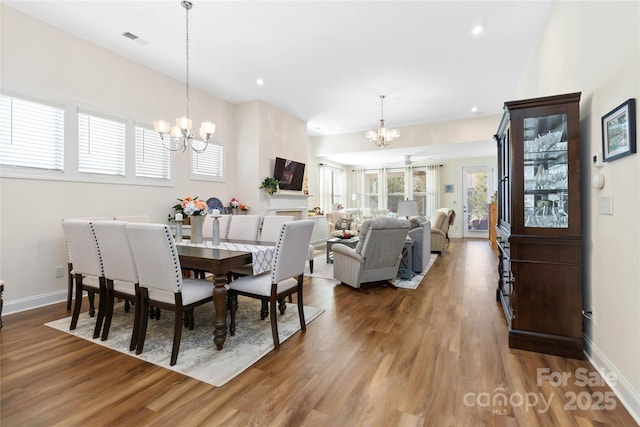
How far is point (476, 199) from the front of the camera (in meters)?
9.98

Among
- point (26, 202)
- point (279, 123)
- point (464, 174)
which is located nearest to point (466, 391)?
point (26, 202)

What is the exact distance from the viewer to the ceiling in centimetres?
308

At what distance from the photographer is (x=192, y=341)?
100 inches

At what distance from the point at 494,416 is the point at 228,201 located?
5222 mm

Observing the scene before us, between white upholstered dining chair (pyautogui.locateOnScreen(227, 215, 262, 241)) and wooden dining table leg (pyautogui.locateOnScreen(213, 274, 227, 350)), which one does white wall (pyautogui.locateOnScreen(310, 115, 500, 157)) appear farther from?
wooden dining table leg (pyautogui.locateOnScreen(213, 274, 227, 350))

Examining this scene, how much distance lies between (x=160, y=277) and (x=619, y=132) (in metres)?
3.11

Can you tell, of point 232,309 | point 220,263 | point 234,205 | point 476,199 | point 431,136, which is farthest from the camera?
point 476,199

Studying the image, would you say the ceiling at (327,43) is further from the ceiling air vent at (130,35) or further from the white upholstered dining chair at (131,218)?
the white upholstered dining chair at (131,218)

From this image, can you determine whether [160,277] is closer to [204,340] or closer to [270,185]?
[204,340]

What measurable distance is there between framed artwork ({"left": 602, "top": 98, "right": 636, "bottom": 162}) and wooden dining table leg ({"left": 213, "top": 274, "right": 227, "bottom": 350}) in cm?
271

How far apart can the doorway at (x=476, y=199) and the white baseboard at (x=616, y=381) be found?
27.5 ft

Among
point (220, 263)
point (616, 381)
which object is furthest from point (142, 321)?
point (616, 381)

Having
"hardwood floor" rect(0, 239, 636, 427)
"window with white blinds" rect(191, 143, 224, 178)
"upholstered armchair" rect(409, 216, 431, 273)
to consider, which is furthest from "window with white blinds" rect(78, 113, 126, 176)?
"upholstered armchair" rect(409, 216, 431, 273)

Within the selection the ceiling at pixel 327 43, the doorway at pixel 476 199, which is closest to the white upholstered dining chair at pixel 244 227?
the ceiling at pixel 327 43
